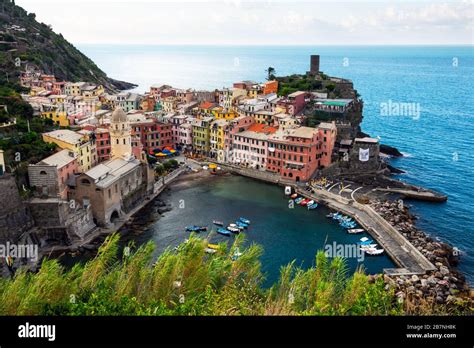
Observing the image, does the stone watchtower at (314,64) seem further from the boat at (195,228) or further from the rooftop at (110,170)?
the boat at (195,228)

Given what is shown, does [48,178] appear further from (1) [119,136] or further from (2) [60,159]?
(1) [119,136]

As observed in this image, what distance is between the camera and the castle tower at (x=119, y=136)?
130 ft

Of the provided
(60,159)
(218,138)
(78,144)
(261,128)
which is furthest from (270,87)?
(60,159)

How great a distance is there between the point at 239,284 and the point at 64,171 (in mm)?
22442

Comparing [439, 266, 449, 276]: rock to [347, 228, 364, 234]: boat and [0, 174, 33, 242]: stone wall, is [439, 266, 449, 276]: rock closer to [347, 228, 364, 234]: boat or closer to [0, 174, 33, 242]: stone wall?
[347, 228, 364, 234]: boat

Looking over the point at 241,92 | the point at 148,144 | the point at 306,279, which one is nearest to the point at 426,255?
the point at 306,279

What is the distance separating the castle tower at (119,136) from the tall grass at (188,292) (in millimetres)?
23239

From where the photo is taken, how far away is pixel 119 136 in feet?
130

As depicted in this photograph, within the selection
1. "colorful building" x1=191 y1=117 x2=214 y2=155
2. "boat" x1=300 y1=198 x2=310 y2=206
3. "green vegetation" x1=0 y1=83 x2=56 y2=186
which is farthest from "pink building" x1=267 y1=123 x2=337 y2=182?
"green vegetation" x1=0 y1=83 x2=56 y2=186

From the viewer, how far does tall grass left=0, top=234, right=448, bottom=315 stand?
9.52 metres

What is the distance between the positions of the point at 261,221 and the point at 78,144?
1728 centimetres

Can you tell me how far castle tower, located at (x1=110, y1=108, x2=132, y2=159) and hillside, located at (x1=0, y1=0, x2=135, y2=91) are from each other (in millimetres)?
31599

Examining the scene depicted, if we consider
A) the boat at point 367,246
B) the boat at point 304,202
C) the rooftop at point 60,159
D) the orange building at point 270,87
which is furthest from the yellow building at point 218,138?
the boat at point 367,246
